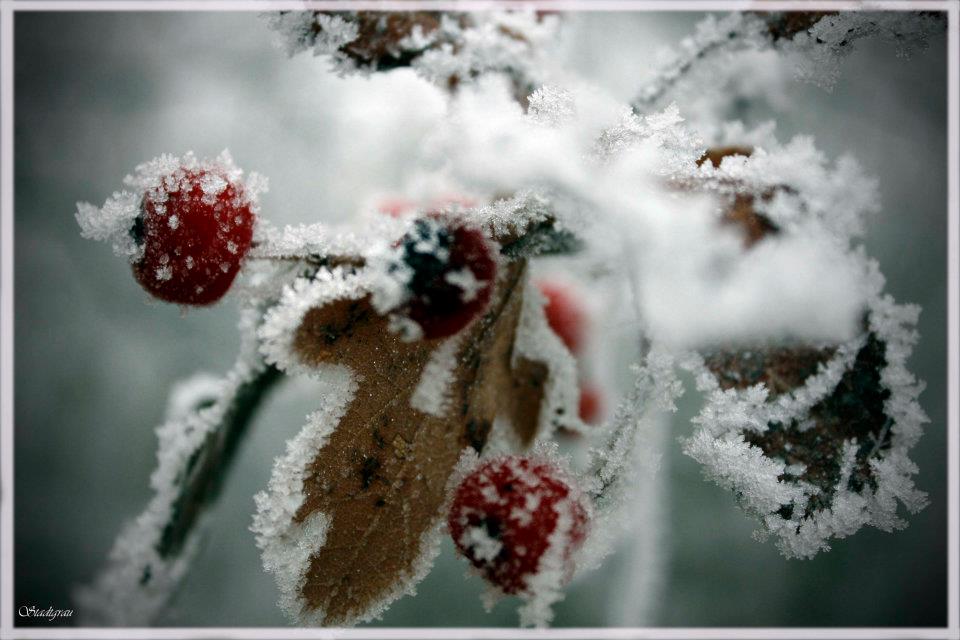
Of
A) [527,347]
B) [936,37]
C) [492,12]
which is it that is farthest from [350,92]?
[936,37]

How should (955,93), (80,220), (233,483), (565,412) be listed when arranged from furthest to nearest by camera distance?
(233,483) → (955,93) → (565,412) → (80,220)

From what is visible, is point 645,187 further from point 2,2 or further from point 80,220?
point 2,2

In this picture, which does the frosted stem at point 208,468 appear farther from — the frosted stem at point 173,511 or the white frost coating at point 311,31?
the white frost coating at point 311,31

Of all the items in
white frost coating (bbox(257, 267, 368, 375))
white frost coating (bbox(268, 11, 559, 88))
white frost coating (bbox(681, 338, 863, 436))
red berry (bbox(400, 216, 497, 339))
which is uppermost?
white frost coating (bbox(268, 11, 559, 88))

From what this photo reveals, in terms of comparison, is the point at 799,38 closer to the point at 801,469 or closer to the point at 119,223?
the point at 801,469

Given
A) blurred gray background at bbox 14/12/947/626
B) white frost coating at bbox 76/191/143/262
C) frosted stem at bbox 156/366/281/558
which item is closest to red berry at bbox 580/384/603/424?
blurred gray background at bbox 14/12/947/626

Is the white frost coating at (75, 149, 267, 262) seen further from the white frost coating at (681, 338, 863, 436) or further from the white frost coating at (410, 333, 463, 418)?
the white frost coating at (681, 338, 863, 436)

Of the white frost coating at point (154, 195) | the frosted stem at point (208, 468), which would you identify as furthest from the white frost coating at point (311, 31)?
the frosted stem at point (208, 468)
